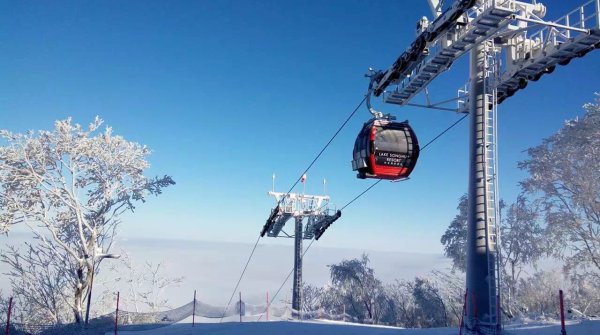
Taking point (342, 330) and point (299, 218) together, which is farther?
point (299, 218)

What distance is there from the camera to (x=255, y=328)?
13.5 metres

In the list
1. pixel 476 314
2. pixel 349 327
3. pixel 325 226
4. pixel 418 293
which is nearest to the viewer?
pixel 476 314

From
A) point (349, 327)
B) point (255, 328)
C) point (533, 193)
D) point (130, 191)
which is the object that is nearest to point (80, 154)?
point (130, 191)

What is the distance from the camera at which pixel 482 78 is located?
13.1 metres

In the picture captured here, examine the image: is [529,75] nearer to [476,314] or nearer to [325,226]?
[476,314]

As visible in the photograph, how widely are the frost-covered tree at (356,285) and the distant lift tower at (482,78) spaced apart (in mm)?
33287

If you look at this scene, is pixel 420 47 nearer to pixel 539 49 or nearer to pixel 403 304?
pixel 539 49

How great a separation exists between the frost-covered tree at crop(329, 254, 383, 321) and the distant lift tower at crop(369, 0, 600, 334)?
33.3 m

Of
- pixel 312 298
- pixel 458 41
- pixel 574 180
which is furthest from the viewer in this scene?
pixel 312 298

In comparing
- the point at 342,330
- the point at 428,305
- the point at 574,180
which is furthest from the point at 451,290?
the point at 342,330

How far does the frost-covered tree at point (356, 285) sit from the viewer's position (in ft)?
146

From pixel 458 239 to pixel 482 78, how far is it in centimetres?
2507

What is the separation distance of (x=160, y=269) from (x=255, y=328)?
3012 cm

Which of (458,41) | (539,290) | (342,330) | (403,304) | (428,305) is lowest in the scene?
(403,304)
